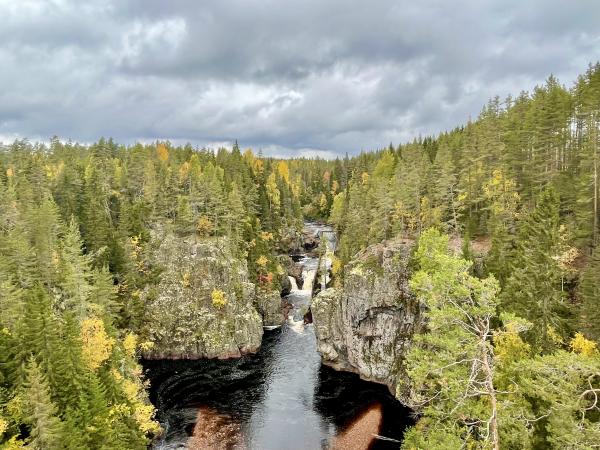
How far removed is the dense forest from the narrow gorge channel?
16.9 ft

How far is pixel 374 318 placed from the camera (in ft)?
209

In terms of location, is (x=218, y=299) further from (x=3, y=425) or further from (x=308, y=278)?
(x=3, y=425)

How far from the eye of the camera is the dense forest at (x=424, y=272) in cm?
1858

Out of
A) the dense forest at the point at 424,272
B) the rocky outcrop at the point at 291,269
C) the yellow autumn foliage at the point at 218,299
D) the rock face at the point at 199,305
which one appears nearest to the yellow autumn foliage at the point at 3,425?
the dense forest at the point at 424,272

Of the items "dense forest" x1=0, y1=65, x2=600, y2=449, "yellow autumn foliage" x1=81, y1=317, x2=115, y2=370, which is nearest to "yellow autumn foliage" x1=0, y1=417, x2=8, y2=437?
"dense forest" x1=0, y1=65, x2=600, y2=449

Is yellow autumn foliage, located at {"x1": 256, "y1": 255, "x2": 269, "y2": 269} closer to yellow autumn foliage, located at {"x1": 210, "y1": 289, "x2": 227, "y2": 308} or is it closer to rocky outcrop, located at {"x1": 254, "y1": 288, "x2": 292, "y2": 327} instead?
rocky outcrop, located at {"x1": 254, "y1": 288, "x2": 292, "y2": 327}

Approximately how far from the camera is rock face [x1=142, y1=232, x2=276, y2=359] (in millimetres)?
74062

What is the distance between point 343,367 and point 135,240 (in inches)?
1710

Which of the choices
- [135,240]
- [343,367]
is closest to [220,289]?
[135,240]

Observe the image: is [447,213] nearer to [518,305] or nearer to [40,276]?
[518,305]

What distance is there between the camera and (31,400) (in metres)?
32.5

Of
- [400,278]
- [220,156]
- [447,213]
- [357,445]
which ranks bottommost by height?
[357,445]

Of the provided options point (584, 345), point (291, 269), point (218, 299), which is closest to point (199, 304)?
point (218, 299)

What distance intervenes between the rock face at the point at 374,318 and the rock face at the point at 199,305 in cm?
1523
